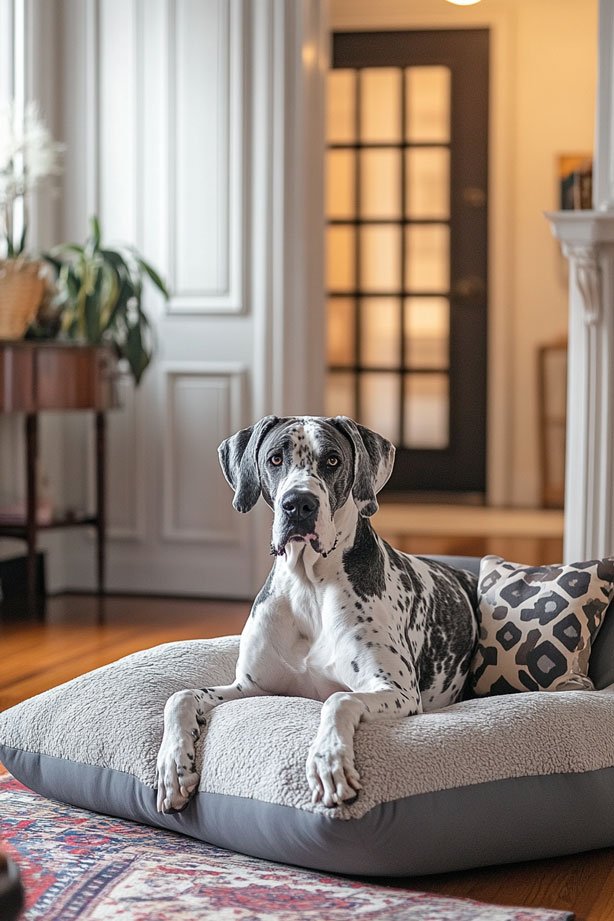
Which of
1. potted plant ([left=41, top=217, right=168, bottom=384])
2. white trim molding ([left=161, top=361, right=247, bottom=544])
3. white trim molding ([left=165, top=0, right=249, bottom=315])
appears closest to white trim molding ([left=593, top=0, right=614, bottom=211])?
white trim molding ([left=165, top=0, right=249, bottom=315])

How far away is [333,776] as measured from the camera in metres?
2.03

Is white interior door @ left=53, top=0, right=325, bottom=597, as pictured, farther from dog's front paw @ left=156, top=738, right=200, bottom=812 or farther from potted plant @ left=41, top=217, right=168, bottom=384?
dog's front paw @ left=156, top=738, right=200, bottom=812

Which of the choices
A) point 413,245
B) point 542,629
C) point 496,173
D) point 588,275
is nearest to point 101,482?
point 588,275

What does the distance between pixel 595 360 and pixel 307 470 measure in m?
2.18

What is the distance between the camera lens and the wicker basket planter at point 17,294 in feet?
15.2

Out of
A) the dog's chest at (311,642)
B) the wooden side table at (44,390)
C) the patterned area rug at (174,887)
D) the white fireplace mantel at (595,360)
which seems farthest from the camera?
the wooden side table at (44,390)

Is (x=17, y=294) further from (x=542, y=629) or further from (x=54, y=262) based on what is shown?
(x=542, y=629)

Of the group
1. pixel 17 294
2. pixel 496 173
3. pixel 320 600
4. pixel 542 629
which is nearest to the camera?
pixel 320 600

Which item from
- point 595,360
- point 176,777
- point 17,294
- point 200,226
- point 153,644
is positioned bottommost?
point 153,644

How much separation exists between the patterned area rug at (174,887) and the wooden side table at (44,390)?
2398 mm

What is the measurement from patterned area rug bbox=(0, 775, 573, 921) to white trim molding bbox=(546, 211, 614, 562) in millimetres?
2272

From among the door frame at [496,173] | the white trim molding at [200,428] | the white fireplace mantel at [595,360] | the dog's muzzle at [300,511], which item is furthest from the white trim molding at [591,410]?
the door frame at [496,173]

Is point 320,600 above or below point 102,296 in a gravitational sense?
below

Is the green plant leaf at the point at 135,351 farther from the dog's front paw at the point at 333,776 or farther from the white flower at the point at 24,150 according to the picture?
the dog's front paw at the point at 333,776
